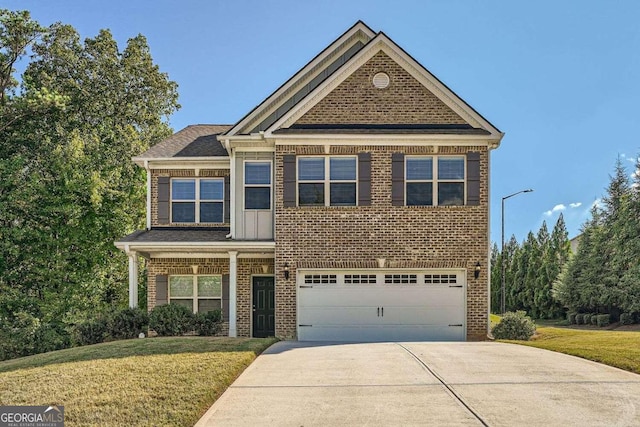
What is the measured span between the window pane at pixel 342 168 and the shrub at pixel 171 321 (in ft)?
18.1

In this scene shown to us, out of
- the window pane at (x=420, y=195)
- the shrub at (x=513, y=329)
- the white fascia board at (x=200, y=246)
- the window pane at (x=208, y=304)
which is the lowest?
the shrub at (x=513, y=329)

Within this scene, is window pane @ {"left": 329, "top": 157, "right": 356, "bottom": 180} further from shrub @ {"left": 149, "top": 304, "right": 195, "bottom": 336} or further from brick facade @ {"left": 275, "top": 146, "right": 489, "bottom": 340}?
shrub @ {"left": 149, "top": 304, "right": 195, "bottom": 336}

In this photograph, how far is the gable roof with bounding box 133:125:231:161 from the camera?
1764cm

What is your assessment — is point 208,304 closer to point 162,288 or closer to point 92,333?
point 162,288

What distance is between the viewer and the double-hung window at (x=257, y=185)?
16609 millimetres

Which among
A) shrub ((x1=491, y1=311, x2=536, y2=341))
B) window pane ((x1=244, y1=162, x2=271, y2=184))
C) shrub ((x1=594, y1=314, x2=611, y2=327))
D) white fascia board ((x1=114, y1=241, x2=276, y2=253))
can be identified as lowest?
shrub ((x1=594, y1=314, x2=611, y2=327))

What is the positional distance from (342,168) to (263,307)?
4.94 meters

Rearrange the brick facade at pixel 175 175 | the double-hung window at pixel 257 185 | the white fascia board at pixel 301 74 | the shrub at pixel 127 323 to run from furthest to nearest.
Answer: the brick facade at pixel 175 175 → the double-hung window at pixel 257 185 → the white fascia board at pixel 301 74 → the shrub at pixel 127 323

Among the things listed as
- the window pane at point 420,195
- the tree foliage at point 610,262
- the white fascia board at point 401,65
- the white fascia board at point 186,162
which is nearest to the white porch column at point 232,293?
the white fascia board at point 186,162

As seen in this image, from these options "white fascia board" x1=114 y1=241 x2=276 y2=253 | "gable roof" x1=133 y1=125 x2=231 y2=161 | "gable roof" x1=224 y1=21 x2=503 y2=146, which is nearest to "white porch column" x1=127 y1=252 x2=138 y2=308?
"white fascia board" x1=114 y1=241 x2=276 y2=253

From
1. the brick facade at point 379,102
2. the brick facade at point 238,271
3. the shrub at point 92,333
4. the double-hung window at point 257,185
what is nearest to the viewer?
the shrub at point 92,333

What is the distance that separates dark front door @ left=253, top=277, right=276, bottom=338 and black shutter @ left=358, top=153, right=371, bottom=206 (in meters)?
3.93

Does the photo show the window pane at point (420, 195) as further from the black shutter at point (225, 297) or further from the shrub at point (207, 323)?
the shrub at point (207, 323)

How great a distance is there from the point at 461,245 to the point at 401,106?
13.9 ft
